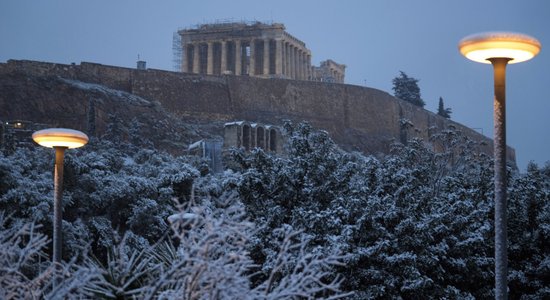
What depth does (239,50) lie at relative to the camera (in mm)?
64688

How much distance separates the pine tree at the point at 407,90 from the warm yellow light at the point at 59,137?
192 feet

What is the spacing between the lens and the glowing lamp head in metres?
6.67

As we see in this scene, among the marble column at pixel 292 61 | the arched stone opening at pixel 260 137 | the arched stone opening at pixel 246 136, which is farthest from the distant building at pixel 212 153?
the marble column at pixel 292 61

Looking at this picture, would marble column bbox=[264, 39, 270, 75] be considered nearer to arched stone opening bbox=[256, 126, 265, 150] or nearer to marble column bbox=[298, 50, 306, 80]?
marble column bbox=[298, 50, 306, 80]

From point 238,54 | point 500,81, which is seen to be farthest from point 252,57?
point 500,81

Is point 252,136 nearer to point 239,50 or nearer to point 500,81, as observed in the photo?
point 239,50

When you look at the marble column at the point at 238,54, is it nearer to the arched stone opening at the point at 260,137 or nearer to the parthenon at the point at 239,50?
the parthenon at the point at 239,50

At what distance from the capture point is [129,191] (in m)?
21.1

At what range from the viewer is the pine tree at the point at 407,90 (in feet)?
219

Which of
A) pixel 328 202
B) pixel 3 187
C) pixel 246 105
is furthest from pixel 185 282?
pixel 246 105

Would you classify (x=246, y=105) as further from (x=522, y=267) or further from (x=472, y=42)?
(x=472, y=42)

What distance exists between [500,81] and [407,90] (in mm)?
61249

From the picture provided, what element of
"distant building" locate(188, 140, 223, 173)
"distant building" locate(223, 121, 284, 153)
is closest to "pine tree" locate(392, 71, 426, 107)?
"distant building" locate(223, 121, 284, 153)

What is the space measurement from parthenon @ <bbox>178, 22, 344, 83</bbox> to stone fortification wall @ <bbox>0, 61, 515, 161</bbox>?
1160 cm
